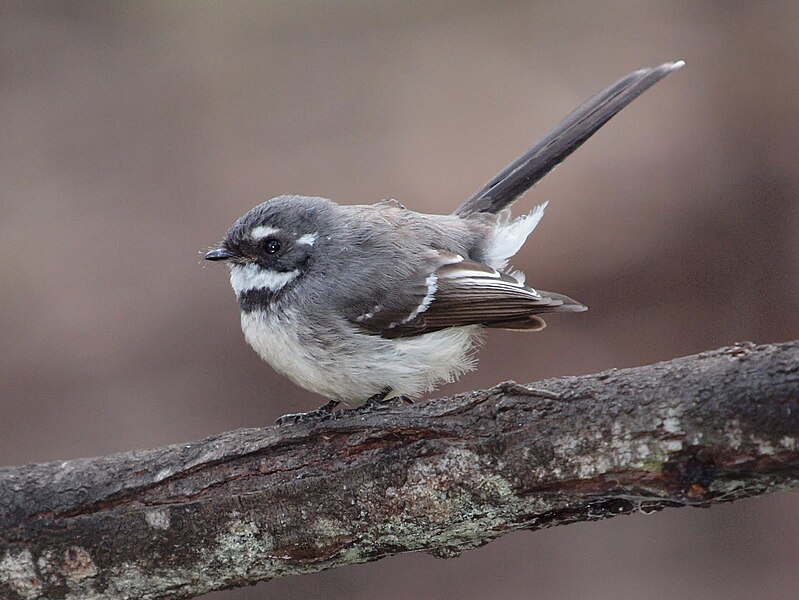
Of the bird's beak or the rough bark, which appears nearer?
the rough bark

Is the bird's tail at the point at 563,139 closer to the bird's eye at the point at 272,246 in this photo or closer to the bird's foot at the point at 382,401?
the bird's eye at the point at 272,246

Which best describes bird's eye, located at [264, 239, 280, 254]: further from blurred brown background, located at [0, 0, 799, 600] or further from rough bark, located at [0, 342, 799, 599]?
blurred brown background, located at [0, 0, 799, 600]

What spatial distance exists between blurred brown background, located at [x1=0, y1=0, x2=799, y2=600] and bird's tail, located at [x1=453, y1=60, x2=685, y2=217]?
290 centimetres

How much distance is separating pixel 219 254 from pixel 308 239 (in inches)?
19.1

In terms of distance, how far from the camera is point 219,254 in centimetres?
524

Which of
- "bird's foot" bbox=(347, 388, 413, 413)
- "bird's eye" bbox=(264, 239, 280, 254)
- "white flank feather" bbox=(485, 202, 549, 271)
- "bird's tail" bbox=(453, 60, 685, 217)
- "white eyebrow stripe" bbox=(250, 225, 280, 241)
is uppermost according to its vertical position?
"bird's tail" bbox=(453, 60, 685, 217)

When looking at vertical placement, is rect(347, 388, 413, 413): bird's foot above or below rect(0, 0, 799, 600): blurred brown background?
below

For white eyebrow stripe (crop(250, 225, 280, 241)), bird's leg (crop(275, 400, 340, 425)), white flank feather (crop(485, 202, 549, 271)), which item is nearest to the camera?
bird's leg (crop(275, 400, 340, 425))

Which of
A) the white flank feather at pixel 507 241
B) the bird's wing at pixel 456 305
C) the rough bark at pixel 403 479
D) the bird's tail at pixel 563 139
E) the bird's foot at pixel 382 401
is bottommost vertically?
the rough bark at pixel 403 479

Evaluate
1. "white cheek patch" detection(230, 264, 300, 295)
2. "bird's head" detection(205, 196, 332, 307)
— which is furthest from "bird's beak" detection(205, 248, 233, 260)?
"white cheek patch" detection(230, 264, 300, 295)

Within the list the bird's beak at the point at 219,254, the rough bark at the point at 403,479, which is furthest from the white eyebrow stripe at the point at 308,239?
the rough bark at the point at 403,479

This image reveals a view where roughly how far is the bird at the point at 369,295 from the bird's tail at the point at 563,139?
1cm

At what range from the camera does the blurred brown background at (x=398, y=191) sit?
8.55m

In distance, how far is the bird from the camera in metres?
5.00
